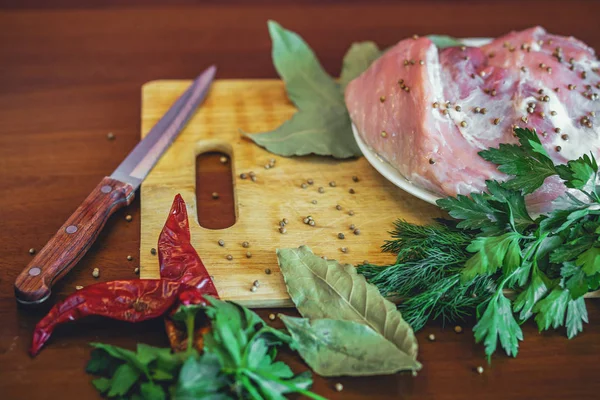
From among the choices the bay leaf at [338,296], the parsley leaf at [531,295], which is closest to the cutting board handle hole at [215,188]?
the bay leaf at [338,296]

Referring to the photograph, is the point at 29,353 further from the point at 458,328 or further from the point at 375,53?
the point at 375,53

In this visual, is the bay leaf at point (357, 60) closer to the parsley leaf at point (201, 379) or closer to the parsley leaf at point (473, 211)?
the parsley leaf at point (473, 211)

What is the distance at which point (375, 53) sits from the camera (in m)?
2.59

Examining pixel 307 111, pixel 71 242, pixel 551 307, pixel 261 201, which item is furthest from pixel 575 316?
pixel 71 242

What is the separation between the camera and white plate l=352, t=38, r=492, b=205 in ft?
6.70

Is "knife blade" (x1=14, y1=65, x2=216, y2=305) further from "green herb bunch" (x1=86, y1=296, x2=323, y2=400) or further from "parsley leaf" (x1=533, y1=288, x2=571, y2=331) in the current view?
"parsley leaf" (x1=533, y1=288, x2=571, y2=331)

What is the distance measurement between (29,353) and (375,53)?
148 cm

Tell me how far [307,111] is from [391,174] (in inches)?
15.9

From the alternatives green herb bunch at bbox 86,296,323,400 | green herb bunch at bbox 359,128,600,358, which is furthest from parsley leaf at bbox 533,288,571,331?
green herb bunch at bbox 86,296,323,400

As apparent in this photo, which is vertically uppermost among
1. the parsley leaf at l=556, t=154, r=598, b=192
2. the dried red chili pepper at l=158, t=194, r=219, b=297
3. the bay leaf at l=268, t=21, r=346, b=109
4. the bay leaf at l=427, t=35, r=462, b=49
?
the bay leaf at l=427, t=35, r=462, b=49

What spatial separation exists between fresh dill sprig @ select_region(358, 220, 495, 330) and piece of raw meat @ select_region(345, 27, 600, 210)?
154mm

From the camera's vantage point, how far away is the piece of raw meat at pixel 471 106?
1.97 meters

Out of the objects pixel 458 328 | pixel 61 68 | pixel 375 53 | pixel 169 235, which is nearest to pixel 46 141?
pixel 61 68

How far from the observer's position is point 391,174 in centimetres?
210
